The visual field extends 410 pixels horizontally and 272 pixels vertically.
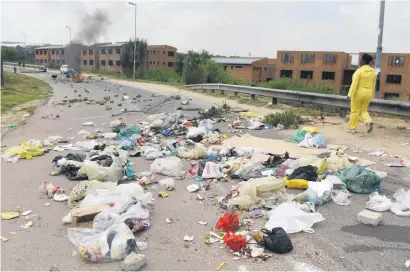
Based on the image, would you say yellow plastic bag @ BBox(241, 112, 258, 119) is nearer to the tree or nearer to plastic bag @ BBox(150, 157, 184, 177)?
plastic bag @ BBox(150, 157, 184, 177)

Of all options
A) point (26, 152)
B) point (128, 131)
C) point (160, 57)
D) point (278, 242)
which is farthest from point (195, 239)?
point (160, 57)

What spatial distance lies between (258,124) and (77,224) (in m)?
6.49

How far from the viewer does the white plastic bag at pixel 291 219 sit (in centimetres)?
376

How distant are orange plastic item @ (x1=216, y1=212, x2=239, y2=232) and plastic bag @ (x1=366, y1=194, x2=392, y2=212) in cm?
163

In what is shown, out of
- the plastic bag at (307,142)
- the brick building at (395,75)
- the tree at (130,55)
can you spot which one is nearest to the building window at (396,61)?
the brick building at (395,75)

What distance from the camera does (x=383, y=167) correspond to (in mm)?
5973

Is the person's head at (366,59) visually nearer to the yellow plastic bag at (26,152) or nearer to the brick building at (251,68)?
the yellow plastic bag at (26,152)

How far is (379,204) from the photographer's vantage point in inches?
171

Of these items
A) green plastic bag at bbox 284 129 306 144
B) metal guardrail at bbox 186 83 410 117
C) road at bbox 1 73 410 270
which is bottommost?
road at bbox 1 73 410 270

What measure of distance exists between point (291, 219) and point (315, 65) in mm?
57303

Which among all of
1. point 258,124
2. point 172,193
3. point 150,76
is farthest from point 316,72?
point 172,193

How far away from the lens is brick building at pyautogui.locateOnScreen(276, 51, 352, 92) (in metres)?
56.2

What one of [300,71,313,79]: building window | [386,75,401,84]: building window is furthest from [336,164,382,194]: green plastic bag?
[300,71,313,79]: building window

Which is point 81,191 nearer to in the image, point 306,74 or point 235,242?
point 235,242
